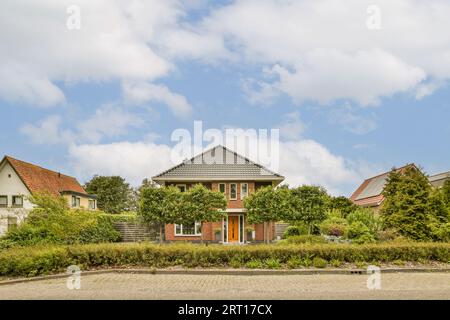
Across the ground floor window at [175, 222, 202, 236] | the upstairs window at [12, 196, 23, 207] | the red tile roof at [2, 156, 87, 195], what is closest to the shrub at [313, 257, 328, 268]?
the ground floor window at [175, 222, 202, 236]

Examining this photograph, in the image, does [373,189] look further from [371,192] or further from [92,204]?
[92,204]

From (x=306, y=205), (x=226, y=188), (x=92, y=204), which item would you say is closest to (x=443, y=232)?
(x=306, y=205)

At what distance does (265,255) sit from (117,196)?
A: 206ft

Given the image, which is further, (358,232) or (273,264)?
(358,232)

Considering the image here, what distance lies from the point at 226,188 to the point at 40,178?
23083mm

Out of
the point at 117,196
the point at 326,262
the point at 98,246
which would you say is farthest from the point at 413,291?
the point at 117,196

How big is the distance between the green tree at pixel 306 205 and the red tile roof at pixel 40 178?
950 inches

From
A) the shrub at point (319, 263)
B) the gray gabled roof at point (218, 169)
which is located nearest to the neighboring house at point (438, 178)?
the gray gabled roof at point (218, 169)

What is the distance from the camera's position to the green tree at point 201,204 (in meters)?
29.2

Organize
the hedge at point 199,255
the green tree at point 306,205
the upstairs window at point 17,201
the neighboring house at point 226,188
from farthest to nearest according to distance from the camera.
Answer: the upstairs window at point 17,201 → the neighboring house at point 226,188 → the green tree at point 306,205 → the hedge at point 199,255

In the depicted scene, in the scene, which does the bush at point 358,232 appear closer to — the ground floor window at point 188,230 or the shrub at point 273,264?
the shrub at point 273,264

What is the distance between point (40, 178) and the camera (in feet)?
155
